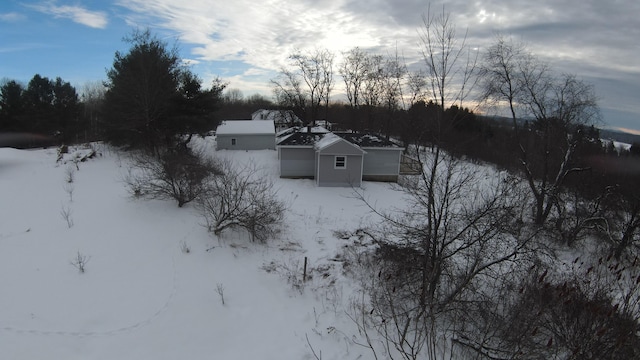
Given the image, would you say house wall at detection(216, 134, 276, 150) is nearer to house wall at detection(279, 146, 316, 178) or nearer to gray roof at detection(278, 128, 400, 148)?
gray roof at detection(278, 128, 400, 148)

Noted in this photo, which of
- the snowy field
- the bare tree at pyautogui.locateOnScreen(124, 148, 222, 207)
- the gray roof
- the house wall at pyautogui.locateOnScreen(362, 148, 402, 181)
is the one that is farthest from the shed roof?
the bare tree at pyautogui.locateOnScreen(124, 148, 222, 207)

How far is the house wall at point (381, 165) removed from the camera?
20.7 metres

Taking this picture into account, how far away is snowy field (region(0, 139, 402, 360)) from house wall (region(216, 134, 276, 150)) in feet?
44.6

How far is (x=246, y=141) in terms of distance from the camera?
27359mm

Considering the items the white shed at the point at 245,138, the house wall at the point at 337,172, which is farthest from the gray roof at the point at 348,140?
the white shed at the point at 245,138

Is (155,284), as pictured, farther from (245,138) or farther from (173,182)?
(245,138)

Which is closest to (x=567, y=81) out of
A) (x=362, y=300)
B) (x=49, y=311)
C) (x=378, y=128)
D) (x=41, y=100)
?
(x=362, y=300)

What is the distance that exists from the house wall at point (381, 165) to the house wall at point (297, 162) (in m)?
3.40

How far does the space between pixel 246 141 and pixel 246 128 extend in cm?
139

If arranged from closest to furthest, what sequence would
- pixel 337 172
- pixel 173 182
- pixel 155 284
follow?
pixel 155 284 → pixel 173 182 → pixel 337 172

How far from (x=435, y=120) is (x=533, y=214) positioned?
12.9 m

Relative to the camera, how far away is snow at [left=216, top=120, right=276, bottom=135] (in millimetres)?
27094

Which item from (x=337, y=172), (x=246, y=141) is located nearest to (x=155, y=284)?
(x=337, y=172)

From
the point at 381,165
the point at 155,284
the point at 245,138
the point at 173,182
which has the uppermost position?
the point at 245,138
